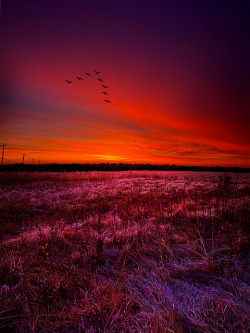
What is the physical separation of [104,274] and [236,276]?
1603 mm

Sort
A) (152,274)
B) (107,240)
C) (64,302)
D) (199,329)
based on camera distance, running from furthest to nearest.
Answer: (107,240), (152,274), (64,302), (199,329)

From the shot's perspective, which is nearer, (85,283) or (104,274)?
(85,283)

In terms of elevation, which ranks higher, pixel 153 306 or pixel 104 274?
pixel 153 306

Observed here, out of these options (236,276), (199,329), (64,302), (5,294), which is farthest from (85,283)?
(236,276)

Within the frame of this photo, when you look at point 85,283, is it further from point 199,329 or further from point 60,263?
point 199,329

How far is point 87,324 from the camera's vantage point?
158 centimetres

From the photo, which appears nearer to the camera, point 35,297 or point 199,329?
point 199,329

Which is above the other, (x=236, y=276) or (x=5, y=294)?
(x=236, y=276)

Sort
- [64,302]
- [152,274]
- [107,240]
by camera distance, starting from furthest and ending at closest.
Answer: [107,240], [152,274], [64,302]

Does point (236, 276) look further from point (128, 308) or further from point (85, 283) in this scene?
point (85, 283)

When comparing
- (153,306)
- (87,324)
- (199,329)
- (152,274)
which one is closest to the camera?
(199,329)

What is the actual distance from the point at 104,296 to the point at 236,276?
5.23 feet

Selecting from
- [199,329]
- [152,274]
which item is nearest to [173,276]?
[152,274]

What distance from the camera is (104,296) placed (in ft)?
5.91
